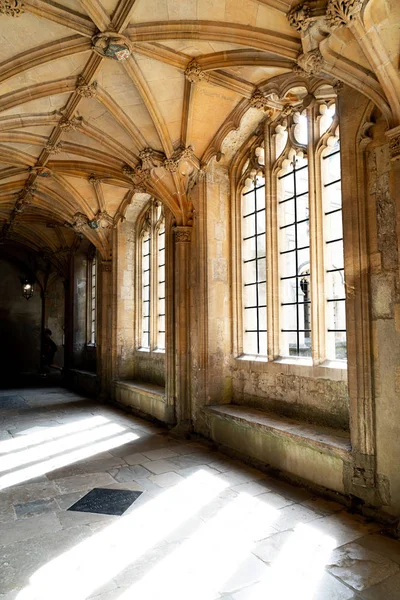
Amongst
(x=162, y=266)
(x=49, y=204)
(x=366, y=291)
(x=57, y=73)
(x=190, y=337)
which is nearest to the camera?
(x=366, y=291)

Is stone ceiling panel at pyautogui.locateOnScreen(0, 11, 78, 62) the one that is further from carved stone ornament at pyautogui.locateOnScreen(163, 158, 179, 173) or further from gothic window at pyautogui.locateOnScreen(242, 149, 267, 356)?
gothic window at pyautogui.locateOnScreen(242, 149, 267, 356)

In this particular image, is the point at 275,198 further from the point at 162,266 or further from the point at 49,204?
the point at 49,204

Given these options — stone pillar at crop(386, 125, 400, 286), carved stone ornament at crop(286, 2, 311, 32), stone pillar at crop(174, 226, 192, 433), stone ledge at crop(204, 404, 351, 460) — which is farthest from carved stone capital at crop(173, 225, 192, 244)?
stone pillar at crop(386, 125, 400, 286)

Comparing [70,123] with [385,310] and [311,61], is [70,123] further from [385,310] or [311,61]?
[385,310]

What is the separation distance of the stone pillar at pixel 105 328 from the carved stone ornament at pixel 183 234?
4.08m

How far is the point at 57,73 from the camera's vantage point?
17.9ft

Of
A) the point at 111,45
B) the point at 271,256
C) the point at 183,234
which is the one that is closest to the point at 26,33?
the point at 111,45

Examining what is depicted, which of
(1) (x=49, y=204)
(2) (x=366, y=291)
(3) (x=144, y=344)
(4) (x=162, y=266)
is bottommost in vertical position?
(3) (x=144, y=344)

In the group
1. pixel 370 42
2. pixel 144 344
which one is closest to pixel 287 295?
pixel 370 42

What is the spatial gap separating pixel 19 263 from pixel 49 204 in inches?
311

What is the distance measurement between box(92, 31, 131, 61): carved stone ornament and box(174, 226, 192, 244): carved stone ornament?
2.78 metres

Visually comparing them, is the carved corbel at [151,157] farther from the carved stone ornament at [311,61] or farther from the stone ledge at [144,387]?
the stone ledge at [144,387]

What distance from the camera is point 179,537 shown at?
3424 millimetres

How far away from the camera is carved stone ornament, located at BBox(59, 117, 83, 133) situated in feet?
21.3
